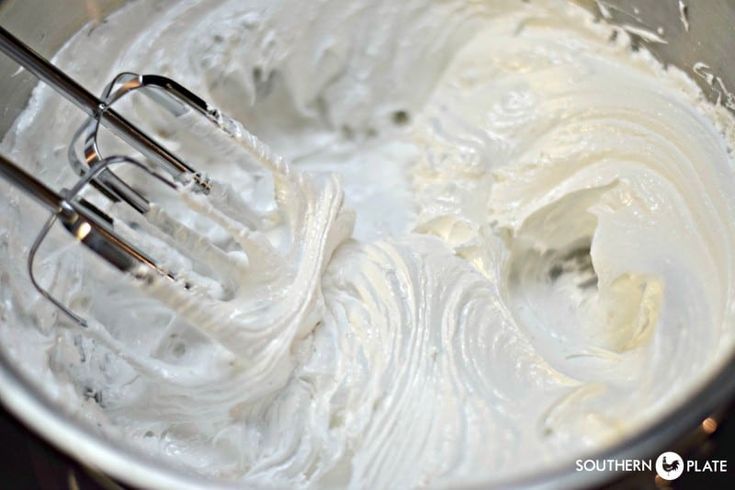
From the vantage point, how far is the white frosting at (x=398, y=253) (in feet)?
2.52

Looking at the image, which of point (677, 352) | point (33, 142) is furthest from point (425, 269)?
point (33, 142)

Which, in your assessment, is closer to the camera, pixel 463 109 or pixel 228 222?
pixel 228 222

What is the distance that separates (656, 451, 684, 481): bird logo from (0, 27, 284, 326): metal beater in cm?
40

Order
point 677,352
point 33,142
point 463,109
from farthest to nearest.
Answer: point 463,109 → point 33,142 → point 677,352

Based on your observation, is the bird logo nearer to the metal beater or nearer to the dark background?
the dark background

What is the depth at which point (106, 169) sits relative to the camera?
0.76 m

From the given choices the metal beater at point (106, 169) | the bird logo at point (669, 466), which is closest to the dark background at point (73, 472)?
the bird logo at point (669, 466)

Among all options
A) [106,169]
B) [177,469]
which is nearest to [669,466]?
[177,469]

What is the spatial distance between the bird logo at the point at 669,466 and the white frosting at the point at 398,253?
0.14ft

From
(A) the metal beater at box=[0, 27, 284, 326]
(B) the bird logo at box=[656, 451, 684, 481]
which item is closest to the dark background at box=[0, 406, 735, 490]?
(B) the bird logo at box=[656, 451, 684, 481]

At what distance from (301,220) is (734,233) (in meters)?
0.41

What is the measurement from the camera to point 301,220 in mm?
885

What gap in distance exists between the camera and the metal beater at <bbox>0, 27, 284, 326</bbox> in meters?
0.68

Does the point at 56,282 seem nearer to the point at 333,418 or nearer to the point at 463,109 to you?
the point at 333,418
